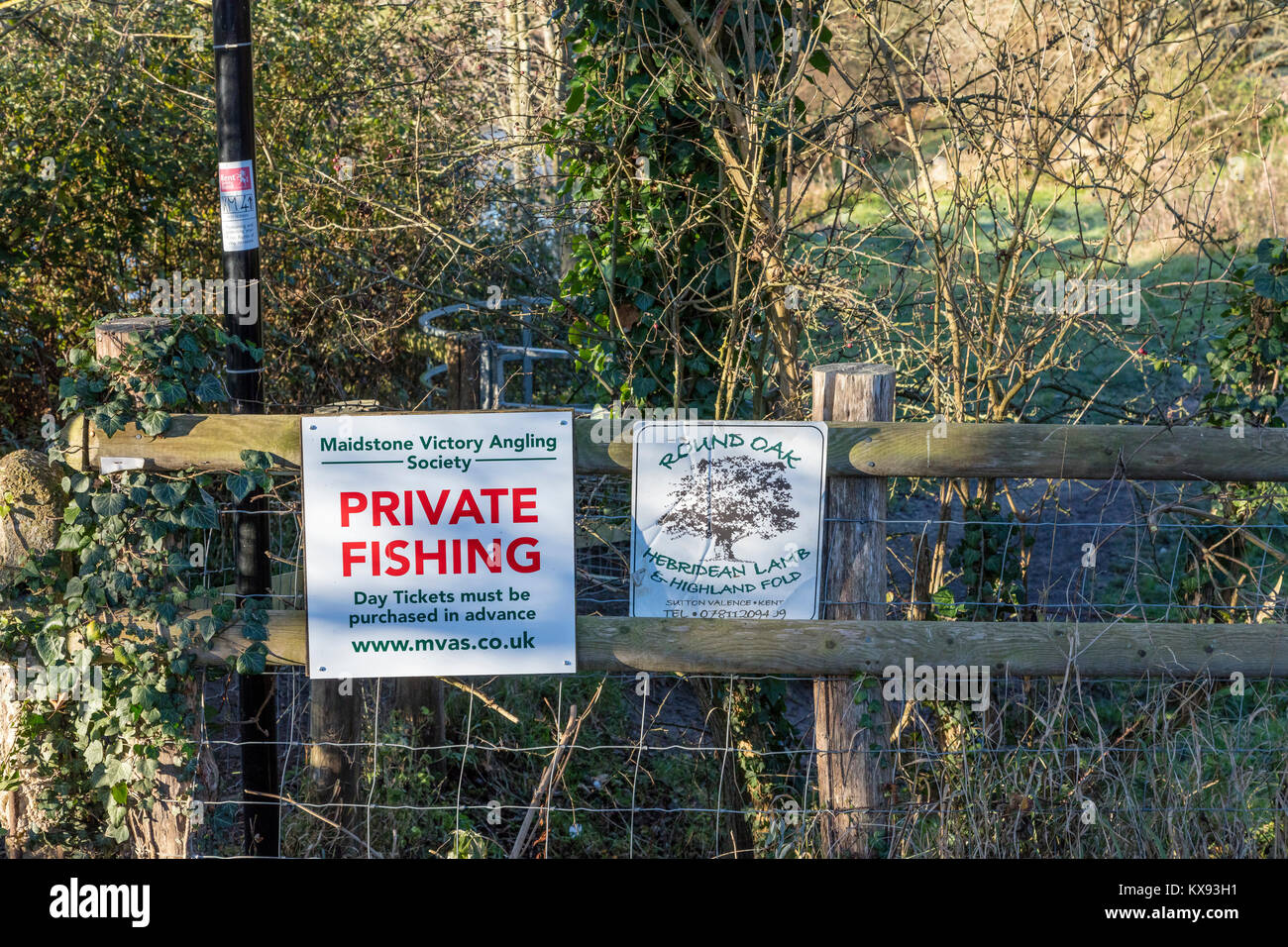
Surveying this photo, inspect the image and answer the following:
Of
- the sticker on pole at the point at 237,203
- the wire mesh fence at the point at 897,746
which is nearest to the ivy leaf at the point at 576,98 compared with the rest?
the sticker on pole at the point at 237,203

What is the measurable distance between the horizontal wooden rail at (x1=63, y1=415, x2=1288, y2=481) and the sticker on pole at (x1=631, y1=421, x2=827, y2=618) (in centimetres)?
10

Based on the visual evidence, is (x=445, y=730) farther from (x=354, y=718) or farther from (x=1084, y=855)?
(x=1084, y=855)

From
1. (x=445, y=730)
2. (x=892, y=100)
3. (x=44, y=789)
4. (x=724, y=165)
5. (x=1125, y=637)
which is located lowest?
(x=445, y=730)

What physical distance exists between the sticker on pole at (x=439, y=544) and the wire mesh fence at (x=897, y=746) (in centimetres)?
28

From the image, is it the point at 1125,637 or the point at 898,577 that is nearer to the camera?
the point at 1125,637

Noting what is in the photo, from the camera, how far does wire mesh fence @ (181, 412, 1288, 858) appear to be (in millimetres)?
3623

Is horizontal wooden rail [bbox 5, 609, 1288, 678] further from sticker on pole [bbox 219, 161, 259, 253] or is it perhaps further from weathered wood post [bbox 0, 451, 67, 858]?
sticker on pole [bbox 219, 161, 259, 253]

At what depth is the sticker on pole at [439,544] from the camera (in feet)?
11.2

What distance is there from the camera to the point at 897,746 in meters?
4.67

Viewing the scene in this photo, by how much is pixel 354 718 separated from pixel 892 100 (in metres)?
3.53

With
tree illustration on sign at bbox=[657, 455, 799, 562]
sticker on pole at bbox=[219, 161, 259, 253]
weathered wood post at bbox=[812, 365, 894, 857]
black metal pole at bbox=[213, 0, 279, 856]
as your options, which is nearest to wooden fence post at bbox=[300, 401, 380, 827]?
black metal pole at bbox=[213, 0, 279, 856]

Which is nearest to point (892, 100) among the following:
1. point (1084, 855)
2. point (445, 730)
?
point (1084, 855)

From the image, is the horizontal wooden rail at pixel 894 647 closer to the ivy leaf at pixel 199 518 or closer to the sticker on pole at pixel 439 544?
the sticker on pole at pixel 439 544

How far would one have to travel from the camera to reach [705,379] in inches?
204
